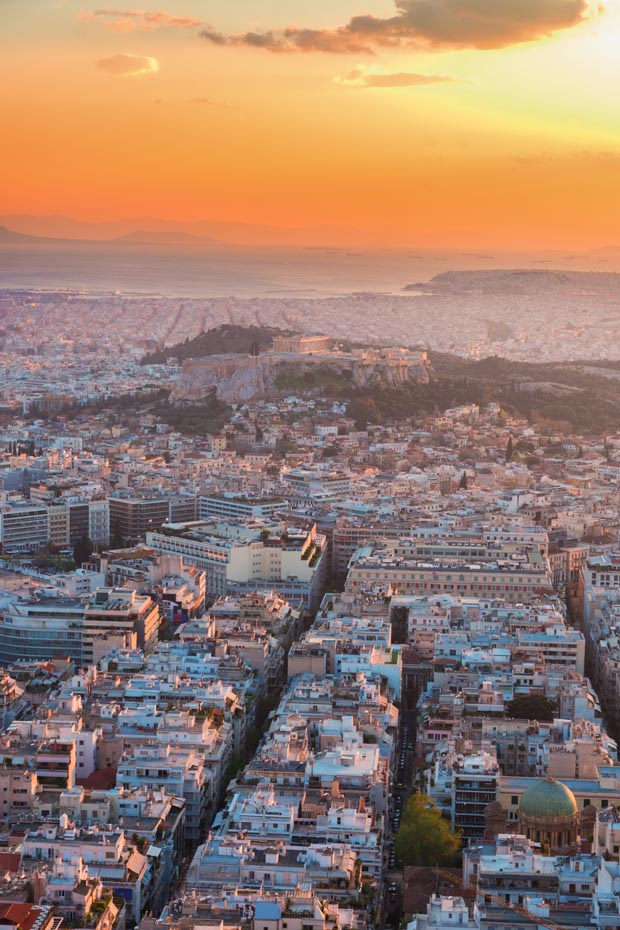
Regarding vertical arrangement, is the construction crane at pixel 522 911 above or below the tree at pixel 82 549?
below

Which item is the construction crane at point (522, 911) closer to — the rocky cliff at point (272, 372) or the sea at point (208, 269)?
the rocky cliff at point (272, 372)

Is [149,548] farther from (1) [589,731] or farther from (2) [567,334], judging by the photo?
(2) [567,334]

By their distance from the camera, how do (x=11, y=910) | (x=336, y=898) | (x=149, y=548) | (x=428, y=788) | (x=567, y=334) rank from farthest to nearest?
(x=567, y=334) < (x=149, y=548) < (x=428, y=788) < (x=336, y=898) < (x=11, y=910)

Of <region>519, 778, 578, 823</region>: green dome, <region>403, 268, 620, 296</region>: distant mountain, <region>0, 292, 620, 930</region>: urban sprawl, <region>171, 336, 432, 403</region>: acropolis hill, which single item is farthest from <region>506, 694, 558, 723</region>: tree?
<region>403, 268, 620, 296</region>: distant mountain

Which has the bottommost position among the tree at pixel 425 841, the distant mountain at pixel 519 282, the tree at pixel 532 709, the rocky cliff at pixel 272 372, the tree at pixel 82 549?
the tree at pixel 425 841

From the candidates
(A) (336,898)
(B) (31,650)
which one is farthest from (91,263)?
(A) (336,898)

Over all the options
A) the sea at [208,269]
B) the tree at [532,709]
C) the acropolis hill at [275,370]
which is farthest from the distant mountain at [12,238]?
the tree at [532,709]

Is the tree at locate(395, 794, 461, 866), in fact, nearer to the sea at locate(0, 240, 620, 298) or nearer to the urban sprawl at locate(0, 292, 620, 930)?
the urban sprawl at locate(0, 292, 620, 930)
